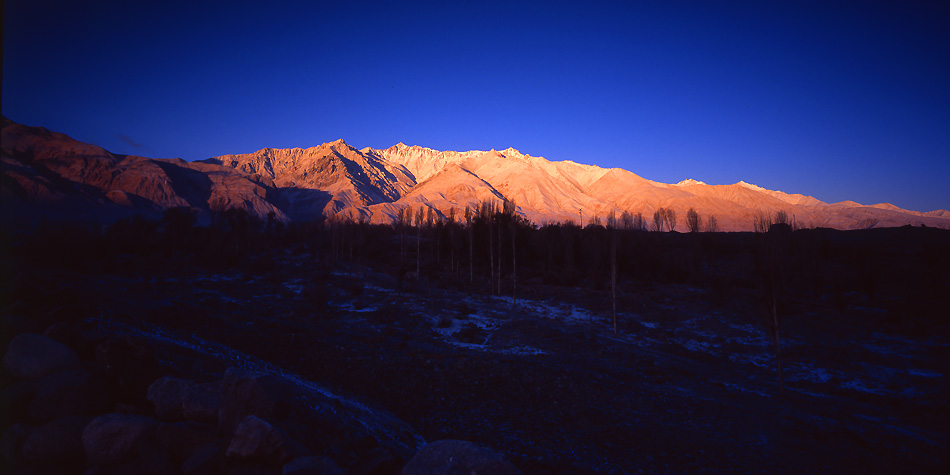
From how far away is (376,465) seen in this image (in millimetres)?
4062

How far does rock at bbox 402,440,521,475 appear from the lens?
3330 mm

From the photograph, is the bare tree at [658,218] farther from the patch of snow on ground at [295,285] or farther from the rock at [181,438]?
the rock at [181,438]

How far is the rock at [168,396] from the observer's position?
4.23 meters

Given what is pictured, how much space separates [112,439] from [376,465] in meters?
2.37

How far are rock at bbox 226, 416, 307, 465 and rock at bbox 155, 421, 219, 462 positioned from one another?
0.54 meters

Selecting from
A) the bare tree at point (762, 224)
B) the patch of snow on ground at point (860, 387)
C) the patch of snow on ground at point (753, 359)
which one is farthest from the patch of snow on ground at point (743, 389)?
the bare tree at point (762, 224)

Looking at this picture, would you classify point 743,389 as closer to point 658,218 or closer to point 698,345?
point 698,345

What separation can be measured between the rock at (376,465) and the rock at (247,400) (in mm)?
966

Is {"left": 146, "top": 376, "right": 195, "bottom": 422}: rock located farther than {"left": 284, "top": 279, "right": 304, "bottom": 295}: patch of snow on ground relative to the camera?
No

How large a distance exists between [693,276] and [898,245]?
30.3 m

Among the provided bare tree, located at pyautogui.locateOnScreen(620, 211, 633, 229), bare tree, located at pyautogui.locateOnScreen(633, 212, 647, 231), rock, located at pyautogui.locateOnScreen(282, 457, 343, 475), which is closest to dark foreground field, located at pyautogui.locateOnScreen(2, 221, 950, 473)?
rock, located at pyautogui.locateOnScreen(282, 457, 343, 475)

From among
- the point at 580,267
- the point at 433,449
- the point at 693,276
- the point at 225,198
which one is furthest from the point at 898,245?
Result: the point at 225,198

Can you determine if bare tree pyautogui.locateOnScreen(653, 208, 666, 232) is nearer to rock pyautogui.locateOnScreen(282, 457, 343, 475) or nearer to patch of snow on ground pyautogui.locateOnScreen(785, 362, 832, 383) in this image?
patch of snow on ground pyautogui.locateOnScreen(785, 362, 832, 383)

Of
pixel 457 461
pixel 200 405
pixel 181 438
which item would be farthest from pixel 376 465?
pixel 200 405
